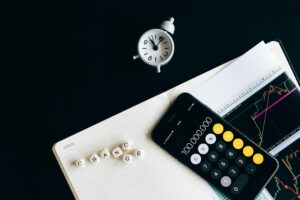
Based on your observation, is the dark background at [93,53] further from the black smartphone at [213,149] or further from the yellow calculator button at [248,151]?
the yellow calculator button at [248,151]

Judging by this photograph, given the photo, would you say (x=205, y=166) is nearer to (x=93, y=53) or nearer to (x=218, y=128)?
(x=218, y=128)

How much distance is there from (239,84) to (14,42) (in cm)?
46

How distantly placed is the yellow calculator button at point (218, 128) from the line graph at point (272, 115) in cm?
3

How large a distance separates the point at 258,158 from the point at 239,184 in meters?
0.06

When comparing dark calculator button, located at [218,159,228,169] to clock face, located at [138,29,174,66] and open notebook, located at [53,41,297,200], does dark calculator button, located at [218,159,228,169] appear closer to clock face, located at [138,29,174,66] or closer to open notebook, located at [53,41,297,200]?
open notebook, located at [53,41,297,200]

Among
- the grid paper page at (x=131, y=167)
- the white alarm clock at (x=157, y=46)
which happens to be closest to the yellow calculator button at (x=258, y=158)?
the grid paper page at (x=131, y=167)

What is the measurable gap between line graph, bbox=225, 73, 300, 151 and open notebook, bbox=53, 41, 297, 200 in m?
0.01

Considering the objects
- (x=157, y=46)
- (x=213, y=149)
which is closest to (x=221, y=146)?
(x=213, y=149)

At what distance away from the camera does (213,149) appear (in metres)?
0.84

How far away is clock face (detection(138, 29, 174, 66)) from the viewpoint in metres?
0.83

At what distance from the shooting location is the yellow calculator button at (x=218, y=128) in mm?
843

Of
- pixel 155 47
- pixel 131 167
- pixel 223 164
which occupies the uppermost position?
pixel 155 47

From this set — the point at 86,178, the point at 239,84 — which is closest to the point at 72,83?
the point at 86,178

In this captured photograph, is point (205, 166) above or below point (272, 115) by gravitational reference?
below
